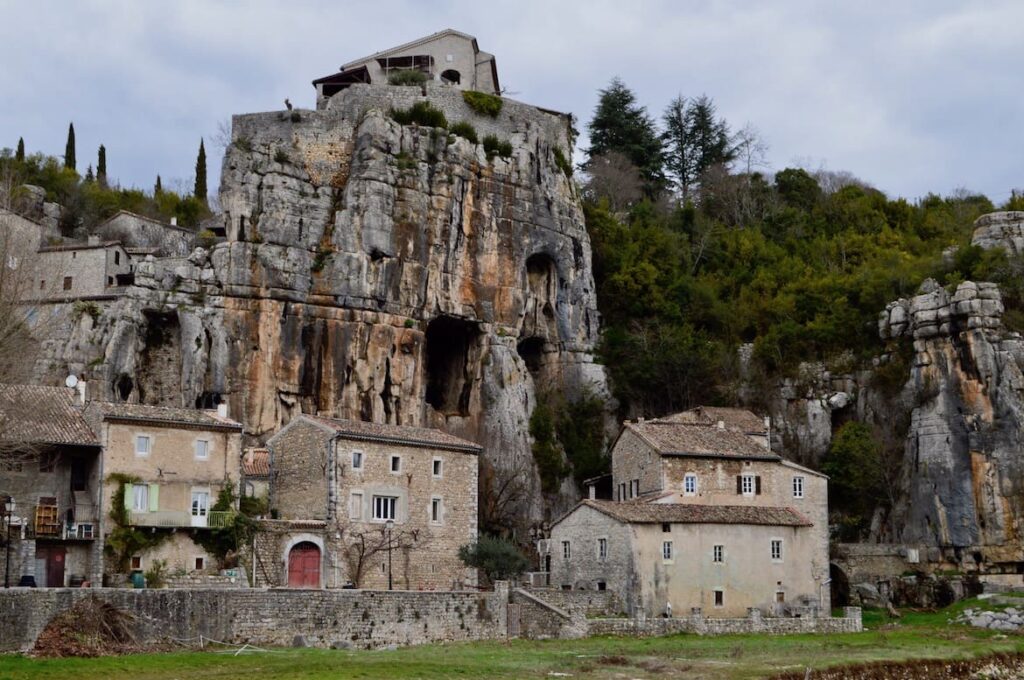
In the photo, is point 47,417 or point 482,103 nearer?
point 47,417

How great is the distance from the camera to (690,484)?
64.9 m

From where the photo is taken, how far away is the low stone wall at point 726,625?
53.0 meters

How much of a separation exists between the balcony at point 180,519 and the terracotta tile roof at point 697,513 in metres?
15.8

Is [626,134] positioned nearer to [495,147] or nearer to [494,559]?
[495,147]

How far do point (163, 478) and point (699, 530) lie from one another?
75.4 ft

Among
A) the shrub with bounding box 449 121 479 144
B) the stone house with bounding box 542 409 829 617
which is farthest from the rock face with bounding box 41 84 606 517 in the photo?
the stone house with bounding box 542 409 829 617

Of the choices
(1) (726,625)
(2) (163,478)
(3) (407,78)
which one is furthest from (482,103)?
(1) (726,625)

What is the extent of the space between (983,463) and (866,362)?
1056 cm

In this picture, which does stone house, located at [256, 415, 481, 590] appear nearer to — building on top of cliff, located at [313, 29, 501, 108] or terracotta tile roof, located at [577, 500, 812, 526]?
terracotta tile roof, located at [577, 500, 812, 526]

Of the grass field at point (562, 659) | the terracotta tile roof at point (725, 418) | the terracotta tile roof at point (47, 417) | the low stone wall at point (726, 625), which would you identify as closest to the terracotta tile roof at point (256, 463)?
the terracotta tile roof at point (47, 417)

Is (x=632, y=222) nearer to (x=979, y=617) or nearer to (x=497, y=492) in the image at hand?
(x=497, y=492)

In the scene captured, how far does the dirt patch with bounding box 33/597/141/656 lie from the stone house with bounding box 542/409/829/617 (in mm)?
23016

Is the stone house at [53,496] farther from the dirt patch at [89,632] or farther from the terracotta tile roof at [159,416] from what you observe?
the dirt patch at [89,632]


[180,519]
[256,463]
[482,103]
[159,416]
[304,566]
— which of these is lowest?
[304,566]
